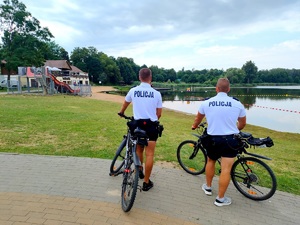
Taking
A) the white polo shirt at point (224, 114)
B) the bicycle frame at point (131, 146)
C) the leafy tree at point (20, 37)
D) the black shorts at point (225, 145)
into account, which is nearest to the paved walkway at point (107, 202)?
the bicycle frame at point (131, 146)

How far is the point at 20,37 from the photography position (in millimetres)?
35781

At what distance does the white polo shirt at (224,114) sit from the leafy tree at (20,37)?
123 ft

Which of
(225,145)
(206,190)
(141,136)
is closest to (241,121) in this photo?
(225,145)

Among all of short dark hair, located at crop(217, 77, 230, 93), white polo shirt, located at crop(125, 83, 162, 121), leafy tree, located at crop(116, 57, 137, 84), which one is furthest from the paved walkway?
leafy tree, located at crop(116, 57, 137, 84)

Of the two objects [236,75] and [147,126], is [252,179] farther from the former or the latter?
[236,75]

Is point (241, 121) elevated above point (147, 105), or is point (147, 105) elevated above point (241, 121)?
point (147, 105)

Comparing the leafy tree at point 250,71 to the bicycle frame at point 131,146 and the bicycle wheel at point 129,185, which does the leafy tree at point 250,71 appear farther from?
the bicycle wheel at point 129,185

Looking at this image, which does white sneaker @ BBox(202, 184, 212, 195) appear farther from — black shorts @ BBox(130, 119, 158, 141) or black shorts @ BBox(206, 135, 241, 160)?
black shorts @ BBox(130, 119, 158, 141)

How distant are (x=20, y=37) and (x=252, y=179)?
39.8 metres

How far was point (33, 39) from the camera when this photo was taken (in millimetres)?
35906

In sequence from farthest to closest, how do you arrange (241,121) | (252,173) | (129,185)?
(252,173) < (241,121) < (129,185)

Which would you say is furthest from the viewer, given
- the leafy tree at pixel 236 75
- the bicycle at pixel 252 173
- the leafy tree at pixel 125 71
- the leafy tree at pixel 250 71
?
the leafy tree at pixel 250 71

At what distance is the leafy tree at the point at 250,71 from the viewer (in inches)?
5182

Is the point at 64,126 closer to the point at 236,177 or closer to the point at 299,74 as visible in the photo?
the point at 236,177
